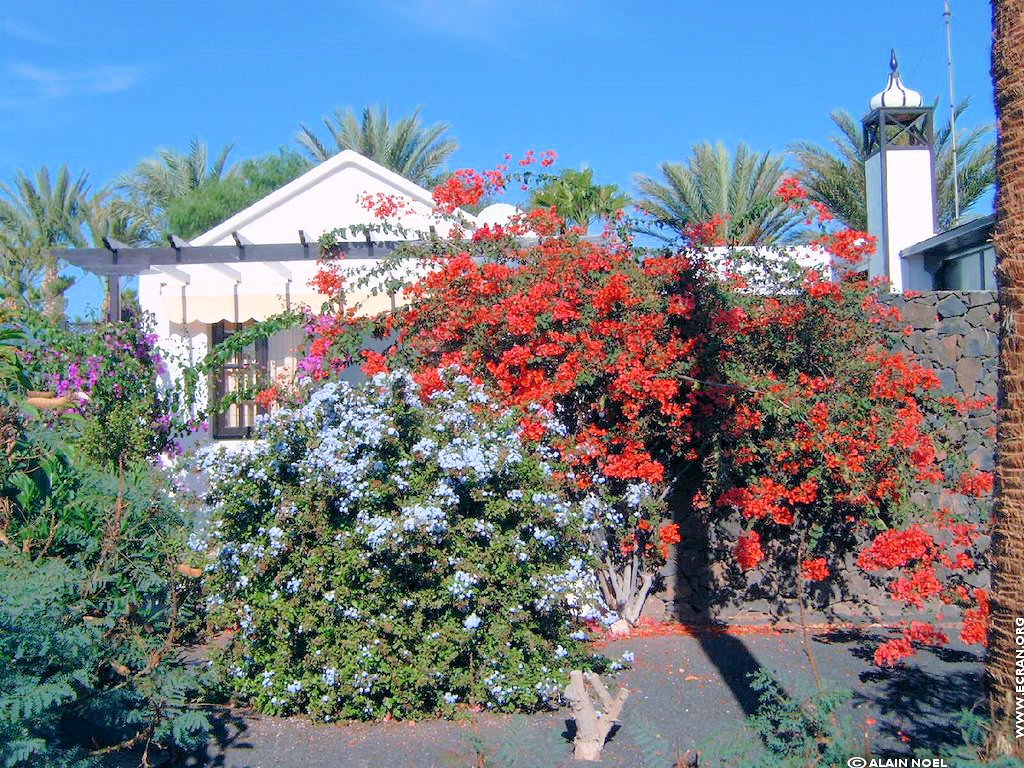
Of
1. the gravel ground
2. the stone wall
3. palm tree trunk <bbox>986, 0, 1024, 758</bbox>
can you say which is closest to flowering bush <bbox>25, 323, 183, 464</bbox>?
the gravel ground

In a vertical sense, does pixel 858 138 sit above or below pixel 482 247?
above

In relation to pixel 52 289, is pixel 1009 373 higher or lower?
lower

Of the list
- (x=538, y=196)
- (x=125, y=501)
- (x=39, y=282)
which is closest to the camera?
(x=125, y=501)

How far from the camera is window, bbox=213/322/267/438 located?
1033 cm

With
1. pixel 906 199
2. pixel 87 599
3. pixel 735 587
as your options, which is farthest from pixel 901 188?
pixel 87 599

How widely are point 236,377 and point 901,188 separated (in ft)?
33.7

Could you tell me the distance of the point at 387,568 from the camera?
17.3 feet

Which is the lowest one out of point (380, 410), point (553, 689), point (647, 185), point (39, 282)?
point (553, 689)

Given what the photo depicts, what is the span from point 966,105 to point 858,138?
1.97 m

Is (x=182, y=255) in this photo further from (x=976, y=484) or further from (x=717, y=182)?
(x=717, y=182)

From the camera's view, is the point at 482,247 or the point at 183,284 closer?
the point at 482,247

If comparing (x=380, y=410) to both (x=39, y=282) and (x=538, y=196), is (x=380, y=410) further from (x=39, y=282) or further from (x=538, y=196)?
(x=39, y=282)

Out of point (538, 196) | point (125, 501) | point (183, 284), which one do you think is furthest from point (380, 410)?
point (538, 196)

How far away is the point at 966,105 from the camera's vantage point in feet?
55.3
